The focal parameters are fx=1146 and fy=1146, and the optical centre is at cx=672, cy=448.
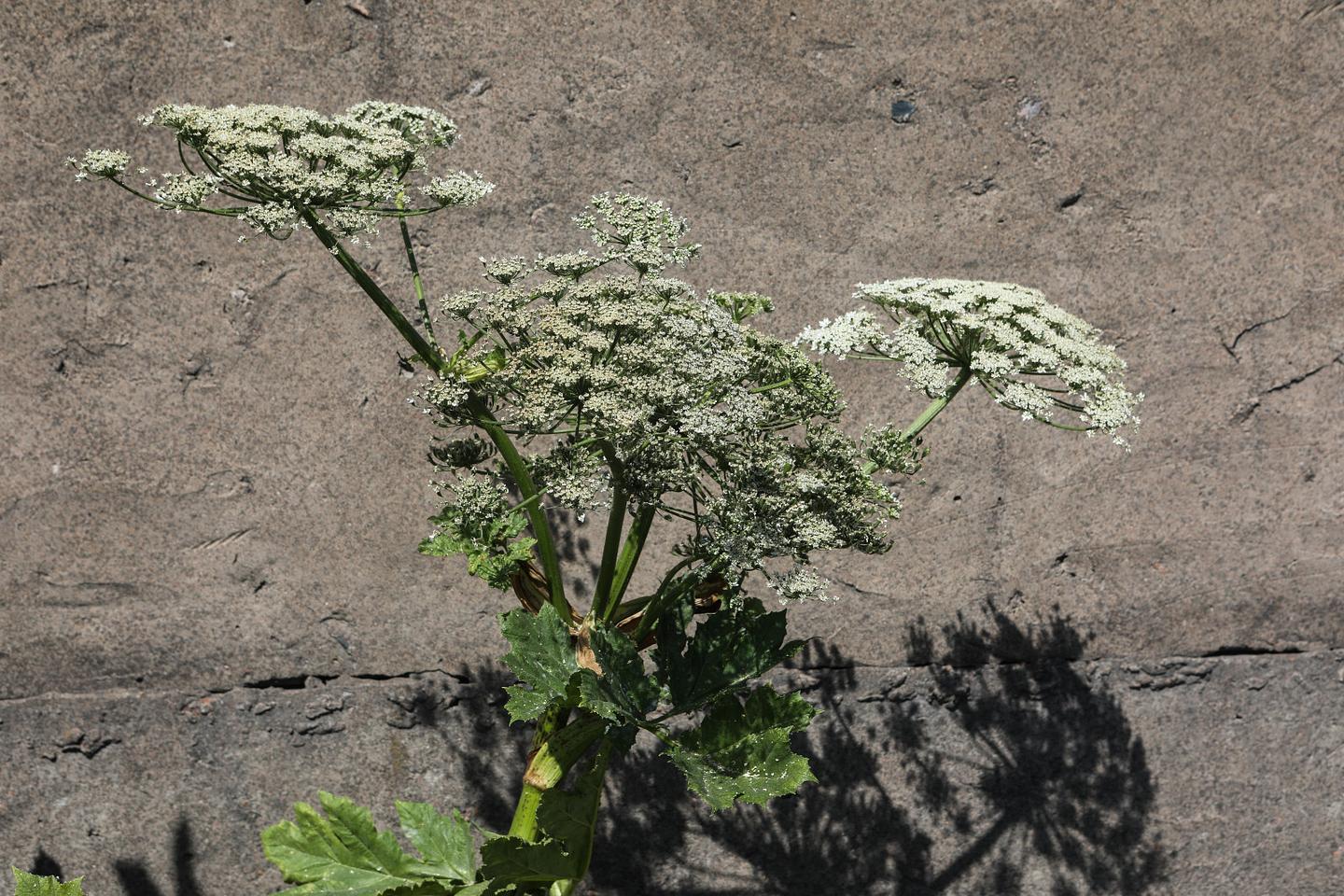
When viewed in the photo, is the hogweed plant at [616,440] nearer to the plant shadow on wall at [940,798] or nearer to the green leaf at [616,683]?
the green leaf at [616,683]

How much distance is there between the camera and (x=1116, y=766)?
11.8 feet

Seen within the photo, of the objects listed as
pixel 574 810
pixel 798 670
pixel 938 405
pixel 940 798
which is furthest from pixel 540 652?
pixel 940 798

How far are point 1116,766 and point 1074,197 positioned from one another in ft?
5.82

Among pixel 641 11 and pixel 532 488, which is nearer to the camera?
pixel 532 488

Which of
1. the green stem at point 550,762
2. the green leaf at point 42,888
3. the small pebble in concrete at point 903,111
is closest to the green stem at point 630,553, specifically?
the green stem at point 550,762

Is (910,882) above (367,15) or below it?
below

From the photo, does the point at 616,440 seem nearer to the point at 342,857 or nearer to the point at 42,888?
the point at 342,857

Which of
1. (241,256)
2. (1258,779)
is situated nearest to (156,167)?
(241,256)

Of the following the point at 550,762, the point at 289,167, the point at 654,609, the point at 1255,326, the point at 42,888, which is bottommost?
the point at 42,888

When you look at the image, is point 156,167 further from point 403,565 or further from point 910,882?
point 910,882

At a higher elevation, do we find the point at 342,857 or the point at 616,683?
the point at 616,683

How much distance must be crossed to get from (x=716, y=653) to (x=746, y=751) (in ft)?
0.66

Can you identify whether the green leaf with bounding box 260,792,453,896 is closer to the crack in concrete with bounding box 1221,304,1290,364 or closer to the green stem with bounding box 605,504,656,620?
the green stem with bounding box 605,504,656,620

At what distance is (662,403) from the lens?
1.79 meters
